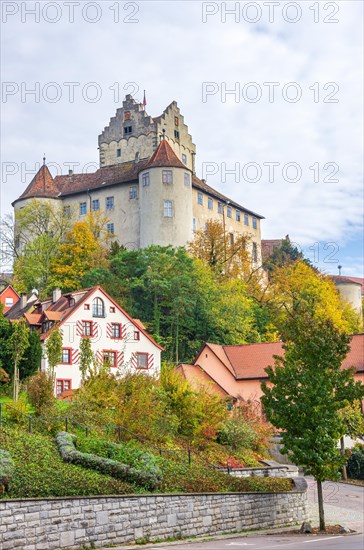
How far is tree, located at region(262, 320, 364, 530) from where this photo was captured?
2775 centimetres

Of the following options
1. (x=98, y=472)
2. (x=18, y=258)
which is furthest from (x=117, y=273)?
(x=98, y=472)

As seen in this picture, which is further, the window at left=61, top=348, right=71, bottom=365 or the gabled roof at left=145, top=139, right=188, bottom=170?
the gabled roof at left=145, top=139, right=188, bottom=170

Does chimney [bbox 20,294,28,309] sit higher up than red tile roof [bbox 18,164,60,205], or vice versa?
red tile roof [bbox 18,164,60,205]

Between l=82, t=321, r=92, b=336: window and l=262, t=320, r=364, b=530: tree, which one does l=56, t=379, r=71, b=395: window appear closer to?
l=82, t=321, r=92, b=336: window

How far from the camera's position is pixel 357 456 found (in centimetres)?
4588

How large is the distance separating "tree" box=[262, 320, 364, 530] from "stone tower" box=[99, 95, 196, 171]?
66.3 m

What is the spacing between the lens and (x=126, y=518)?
21.4 metres

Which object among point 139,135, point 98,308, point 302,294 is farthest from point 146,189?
point 98,308

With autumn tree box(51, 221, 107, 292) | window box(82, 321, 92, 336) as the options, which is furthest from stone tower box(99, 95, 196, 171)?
window box(82, 321, 92, 336)

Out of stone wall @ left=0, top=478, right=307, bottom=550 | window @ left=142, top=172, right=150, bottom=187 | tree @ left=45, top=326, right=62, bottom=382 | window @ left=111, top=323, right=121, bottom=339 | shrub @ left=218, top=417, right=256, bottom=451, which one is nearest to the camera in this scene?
stone wall @ left=0, top=478, right=307, bottom=550

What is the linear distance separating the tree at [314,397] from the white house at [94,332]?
2191cm

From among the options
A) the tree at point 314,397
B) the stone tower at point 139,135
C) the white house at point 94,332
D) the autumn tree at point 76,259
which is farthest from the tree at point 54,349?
the stone tower at point 139,135

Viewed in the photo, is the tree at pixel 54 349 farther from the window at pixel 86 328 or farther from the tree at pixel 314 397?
the tree at pixel 314 397

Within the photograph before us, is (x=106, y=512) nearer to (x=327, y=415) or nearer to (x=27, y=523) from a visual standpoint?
(x=27, y=523)
